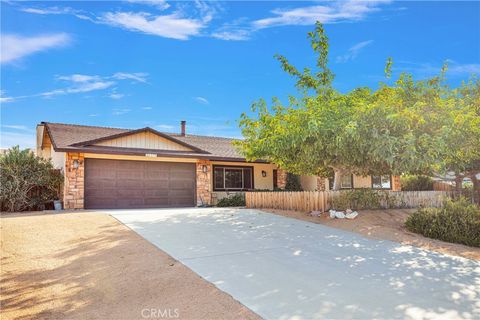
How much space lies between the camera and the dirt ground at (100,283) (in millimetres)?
4066

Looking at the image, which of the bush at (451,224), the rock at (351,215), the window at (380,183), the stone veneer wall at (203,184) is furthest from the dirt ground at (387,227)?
the window at (380,183)

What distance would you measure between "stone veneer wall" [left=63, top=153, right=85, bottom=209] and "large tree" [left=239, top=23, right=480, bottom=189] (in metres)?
7.28

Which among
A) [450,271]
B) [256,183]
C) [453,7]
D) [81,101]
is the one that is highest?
[453,7]

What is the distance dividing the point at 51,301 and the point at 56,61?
12.5 m

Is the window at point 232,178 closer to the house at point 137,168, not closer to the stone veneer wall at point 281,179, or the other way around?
the house at point 137,168

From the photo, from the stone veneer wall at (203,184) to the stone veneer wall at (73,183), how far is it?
5332 millimetres

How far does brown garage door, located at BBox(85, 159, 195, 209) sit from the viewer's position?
15297 millimetres

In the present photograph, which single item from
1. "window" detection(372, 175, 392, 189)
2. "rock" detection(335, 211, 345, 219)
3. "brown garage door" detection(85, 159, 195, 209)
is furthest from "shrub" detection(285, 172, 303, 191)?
"rock" detection(335, 211, 345, 219)

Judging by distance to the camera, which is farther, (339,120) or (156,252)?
(339,120)

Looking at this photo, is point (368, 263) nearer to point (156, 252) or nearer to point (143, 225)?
point (156, 252)

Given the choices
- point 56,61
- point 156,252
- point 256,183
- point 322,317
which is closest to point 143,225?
point 156,252

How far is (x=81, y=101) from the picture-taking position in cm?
1922

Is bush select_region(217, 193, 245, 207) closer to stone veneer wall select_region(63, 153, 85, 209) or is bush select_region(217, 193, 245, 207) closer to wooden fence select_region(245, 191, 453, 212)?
wooden fence select_region(245, 191, 453, 212)

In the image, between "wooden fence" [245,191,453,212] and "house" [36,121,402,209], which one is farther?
"house" [36,121,402,209]
